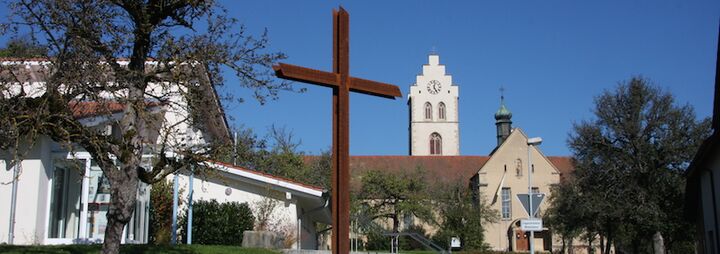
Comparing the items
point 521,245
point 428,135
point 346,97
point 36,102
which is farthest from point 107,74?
point 428,135

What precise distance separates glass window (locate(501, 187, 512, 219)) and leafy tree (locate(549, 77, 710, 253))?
3348cm

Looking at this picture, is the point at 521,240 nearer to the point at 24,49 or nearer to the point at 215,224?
the point at 215,224

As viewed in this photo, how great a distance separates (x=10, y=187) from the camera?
1717 centimetres

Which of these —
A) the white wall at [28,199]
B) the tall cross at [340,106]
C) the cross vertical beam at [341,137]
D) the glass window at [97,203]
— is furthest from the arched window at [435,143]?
the cross vertical beam at [341,137]

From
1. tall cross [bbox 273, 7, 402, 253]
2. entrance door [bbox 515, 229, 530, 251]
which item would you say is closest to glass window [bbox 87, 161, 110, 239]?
tall cross [bbox 273, 7, 402, 253]

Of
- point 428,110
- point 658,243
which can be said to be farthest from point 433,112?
point 658,243

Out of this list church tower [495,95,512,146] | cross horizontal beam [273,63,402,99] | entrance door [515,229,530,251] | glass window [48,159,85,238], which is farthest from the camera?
church tower [495,95,512,146]

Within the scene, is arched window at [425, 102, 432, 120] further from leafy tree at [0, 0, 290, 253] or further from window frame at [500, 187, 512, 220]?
leafy tree at [0, 0, 290, 253]

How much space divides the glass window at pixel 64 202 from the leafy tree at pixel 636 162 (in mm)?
20653

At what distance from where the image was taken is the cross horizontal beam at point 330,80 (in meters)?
7.23

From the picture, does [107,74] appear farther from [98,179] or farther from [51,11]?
[98,179]

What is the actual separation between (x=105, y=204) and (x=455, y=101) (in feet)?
277

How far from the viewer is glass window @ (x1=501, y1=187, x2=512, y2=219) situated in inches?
2623

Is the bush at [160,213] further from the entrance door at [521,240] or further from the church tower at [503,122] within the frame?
the church tower at [503,122]
